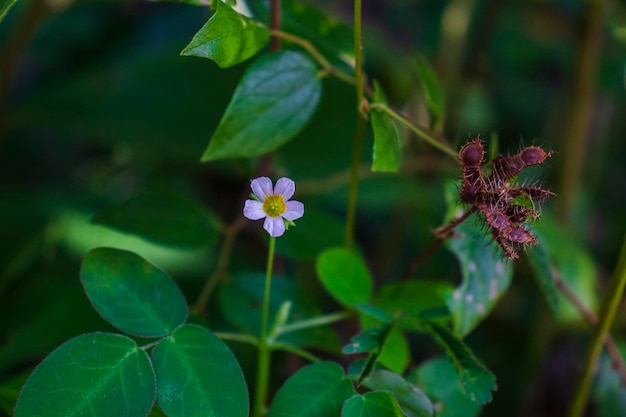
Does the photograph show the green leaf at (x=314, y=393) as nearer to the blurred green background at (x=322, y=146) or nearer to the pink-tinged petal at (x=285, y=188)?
the pink-tinged petal at (x=285, y=188)

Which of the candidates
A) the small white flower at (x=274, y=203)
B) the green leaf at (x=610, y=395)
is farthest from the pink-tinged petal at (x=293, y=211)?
the green leaf at (x=610, y=395)

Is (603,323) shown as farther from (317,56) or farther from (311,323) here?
(317,56)

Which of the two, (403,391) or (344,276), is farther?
(344,276)

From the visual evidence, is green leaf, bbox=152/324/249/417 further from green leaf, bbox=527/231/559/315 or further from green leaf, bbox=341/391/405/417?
green leaf, bbox=527/231/559/315

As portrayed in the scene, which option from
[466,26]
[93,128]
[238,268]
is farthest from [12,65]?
[466,26]

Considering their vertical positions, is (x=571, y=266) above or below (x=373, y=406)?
below

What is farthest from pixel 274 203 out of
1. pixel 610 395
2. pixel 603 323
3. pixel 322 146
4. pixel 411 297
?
pixel 322 146

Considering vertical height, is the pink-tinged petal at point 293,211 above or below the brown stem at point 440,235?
above

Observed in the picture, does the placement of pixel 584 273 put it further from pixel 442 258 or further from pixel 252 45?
pixel 252 45

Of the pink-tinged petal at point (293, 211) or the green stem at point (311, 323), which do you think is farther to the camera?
the green stem at point (311, 323)
